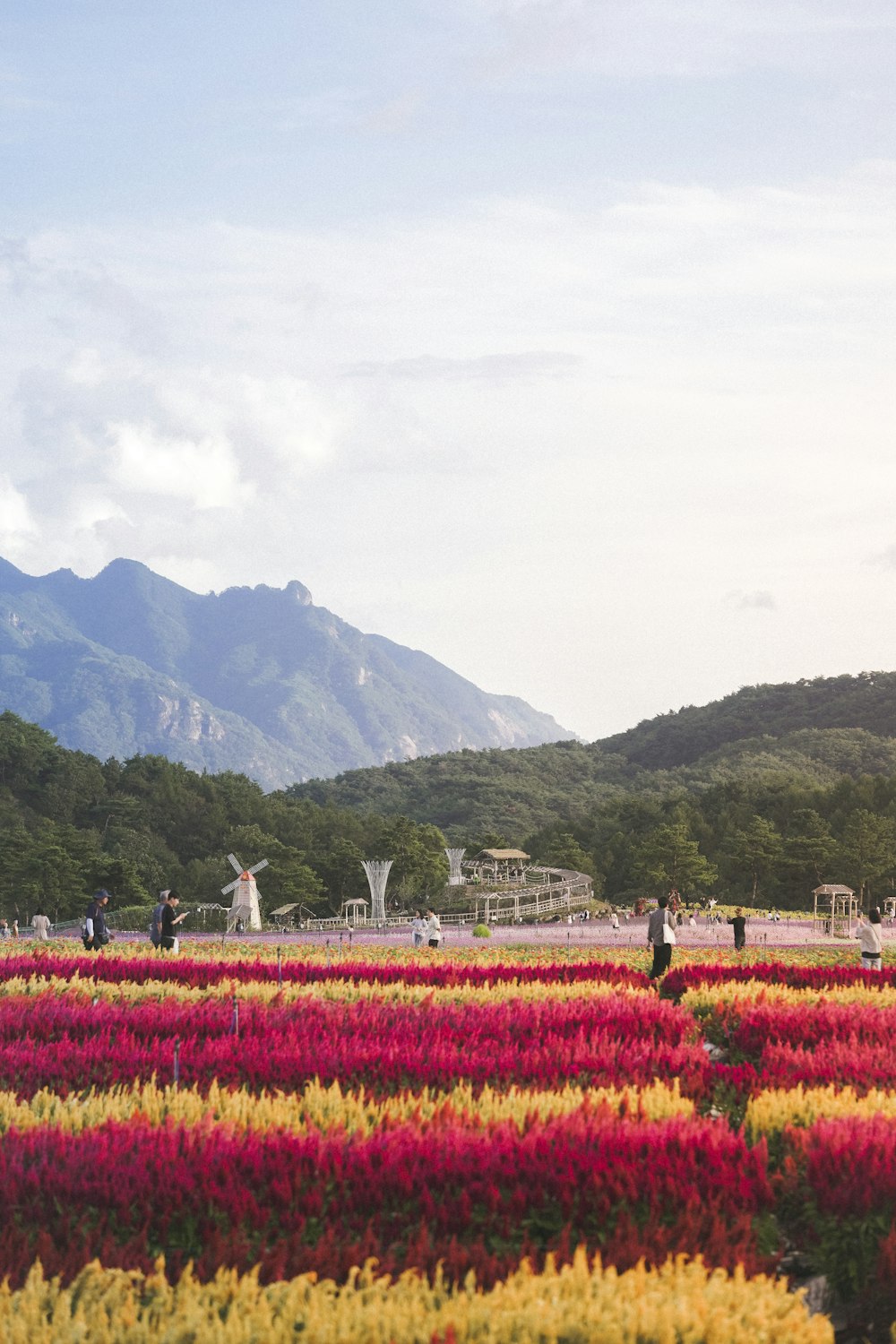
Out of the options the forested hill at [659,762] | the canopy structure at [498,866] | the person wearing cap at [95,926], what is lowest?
the canopy structure at [498,866]

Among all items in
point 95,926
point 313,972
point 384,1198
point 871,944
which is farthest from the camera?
point 95,926

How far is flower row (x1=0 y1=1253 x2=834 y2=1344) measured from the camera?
17.1 feet

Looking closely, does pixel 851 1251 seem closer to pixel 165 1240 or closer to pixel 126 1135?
pixel 165 1240

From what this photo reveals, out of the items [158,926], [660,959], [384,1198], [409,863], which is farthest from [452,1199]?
[409,863]

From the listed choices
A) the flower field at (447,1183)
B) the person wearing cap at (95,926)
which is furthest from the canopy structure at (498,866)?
the flower field at (447,1183)

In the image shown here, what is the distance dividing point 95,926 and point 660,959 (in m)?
12.0

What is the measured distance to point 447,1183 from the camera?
7176 millimetres

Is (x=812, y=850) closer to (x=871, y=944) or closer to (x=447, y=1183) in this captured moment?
(x=871, y=944)

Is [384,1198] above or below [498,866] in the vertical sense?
above

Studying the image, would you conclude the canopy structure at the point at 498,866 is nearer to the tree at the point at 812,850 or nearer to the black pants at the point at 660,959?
the tree at the point at 812,850

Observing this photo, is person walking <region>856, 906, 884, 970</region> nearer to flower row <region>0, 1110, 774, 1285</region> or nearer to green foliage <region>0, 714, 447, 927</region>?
flower row <region>0, 1110, 774, 1285</region>

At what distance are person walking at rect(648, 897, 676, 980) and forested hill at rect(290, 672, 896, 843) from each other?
7934cm

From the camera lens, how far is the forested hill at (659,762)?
11606cm

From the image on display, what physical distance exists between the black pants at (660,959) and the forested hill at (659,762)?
3136 inches
